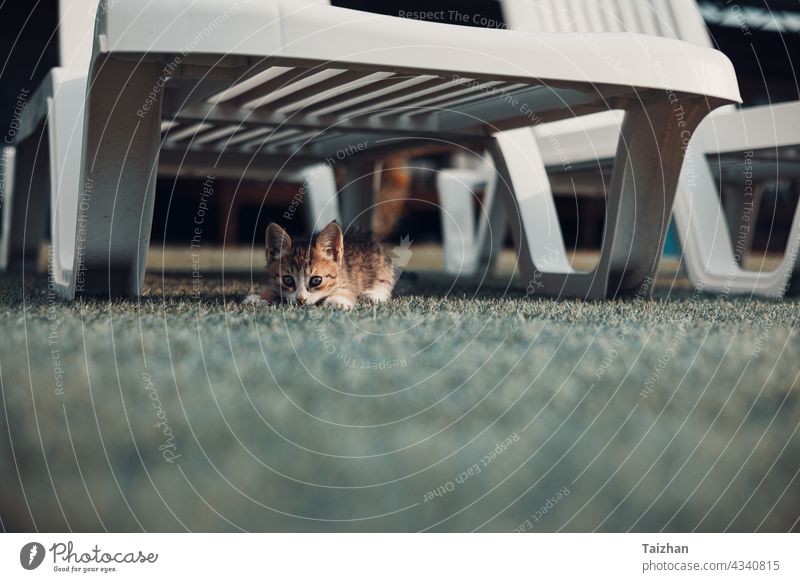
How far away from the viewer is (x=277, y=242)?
7.49 feet

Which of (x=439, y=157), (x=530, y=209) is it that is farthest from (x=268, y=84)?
(x=439, y=157)

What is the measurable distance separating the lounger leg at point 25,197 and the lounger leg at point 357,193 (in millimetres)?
1367

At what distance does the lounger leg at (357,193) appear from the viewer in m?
3.93

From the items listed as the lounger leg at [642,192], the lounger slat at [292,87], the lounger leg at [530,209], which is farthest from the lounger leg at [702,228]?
the lounger slat at [292,87]

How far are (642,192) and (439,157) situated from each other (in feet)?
24.1

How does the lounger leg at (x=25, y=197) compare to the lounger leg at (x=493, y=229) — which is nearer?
the lounger leg at (x=25, y=197)

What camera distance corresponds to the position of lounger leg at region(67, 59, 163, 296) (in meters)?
1.80

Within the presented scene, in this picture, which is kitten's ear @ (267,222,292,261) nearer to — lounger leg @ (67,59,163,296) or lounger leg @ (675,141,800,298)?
lounger leg @ (67,59,163,296)

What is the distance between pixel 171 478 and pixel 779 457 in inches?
31.8

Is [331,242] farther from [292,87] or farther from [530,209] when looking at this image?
[530,209]

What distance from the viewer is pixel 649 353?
1402 mm

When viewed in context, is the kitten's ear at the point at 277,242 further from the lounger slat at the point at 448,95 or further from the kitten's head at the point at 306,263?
the lounger slat at the point at 448,95

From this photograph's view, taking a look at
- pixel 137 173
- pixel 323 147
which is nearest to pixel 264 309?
pixel 137 173

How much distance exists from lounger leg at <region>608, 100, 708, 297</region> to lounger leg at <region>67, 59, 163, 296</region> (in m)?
1.23
